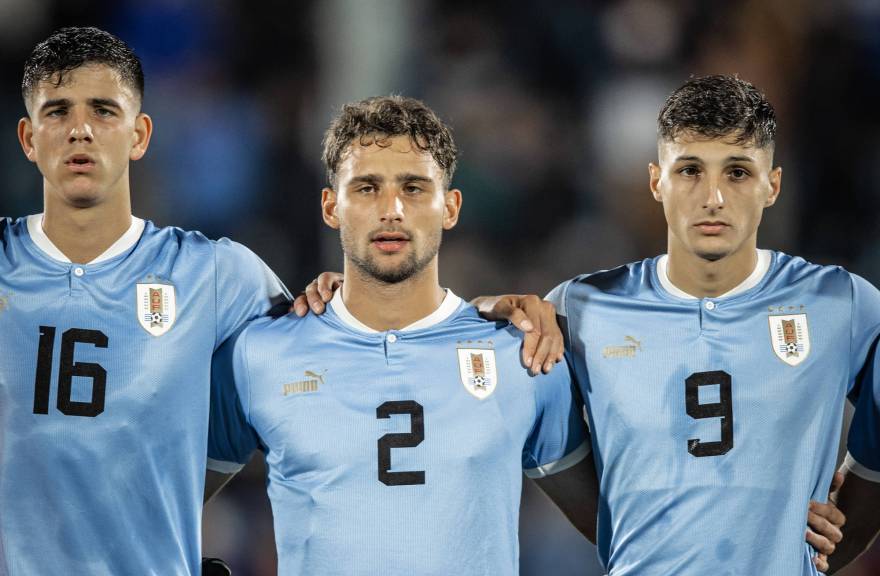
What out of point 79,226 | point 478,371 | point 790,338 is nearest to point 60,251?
point 79,226

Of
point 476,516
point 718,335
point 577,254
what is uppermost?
point 577,254

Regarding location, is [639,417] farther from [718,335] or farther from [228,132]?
[228,132]

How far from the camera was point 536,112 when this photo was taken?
7.34 metres

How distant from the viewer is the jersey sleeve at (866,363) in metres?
3.90

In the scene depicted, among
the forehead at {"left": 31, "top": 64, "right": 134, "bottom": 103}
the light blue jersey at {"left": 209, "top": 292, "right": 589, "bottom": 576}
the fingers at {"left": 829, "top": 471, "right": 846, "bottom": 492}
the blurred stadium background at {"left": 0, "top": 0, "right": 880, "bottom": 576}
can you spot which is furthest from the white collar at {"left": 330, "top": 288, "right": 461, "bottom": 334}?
the blurred stadium background at {"left": 0, "top": 0, "right": 880, "bottom": 576}

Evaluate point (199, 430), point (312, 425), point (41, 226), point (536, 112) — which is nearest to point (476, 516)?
point (312, 425)

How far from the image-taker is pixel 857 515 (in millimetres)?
4184

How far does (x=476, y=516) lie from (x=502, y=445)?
25cm

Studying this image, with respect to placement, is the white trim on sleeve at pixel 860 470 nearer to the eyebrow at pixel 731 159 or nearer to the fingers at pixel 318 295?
the eyebrow at pixel 731 159

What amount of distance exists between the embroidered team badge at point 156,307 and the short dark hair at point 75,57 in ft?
2.38

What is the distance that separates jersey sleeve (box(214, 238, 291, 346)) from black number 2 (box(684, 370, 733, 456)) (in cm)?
147

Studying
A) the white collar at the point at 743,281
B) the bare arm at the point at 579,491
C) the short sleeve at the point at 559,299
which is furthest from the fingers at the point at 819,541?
the short sleeve at the point at 559,299

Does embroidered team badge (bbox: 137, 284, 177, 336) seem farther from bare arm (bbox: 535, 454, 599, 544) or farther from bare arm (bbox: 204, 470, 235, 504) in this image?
bare arm (bbox: 535, 454, 599, 544)

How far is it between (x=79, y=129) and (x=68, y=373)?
0.82 meters
